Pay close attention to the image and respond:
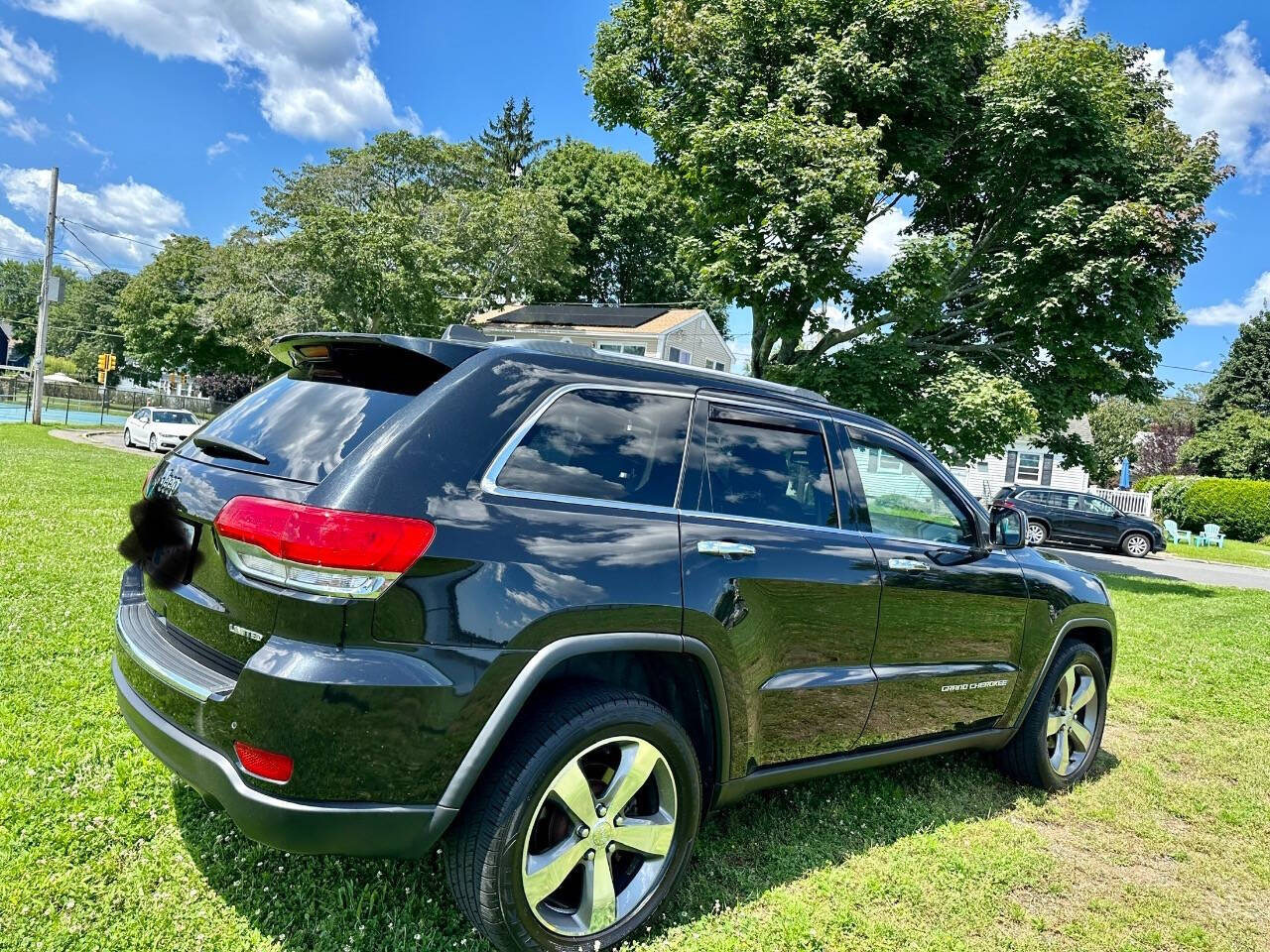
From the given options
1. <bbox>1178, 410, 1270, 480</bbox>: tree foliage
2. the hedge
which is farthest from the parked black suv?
<bbox>1178, 410, 1270, 480</bbox>: tree foliage

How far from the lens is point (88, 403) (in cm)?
5509

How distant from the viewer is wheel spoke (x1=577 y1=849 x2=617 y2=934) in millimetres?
2416

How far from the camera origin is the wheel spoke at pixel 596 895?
242cm

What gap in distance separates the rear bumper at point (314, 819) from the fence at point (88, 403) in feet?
142

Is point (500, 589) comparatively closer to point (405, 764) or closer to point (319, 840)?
point (405, 764)

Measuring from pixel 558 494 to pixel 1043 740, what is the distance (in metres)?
3.14

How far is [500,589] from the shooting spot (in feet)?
6.98

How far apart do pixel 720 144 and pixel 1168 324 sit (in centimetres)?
885

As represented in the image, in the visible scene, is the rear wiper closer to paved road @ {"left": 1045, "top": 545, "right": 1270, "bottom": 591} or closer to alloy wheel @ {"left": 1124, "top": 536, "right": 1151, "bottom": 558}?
paved road @ {"left": 1045, "top": 545, "right": 1270, "bottom": 591}

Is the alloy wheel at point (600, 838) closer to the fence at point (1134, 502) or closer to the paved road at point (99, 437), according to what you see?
the paved road at point (99, 437)

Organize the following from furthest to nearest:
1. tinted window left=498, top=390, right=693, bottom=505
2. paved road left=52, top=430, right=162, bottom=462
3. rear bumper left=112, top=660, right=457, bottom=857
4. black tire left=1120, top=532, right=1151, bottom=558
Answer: paved road left=52, top=430, right=162, bottom=462 → black tire left=1120, top=532, right=1151, bottom=558 → tinted window left=498, top=390, right=693, bottom=505 → rear bumper left=112, top=660, right=457, bottom=857

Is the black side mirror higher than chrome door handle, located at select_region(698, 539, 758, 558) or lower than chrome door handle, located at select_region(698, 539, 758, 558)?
higher

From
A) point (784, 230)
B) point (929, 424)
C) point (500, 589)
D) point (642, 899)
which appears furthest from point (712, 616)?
point (929, 424)

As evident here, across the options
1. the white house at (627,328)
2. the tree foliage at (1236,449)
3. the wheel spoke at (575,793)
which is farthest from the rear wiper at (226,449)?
the tree foliage at (1236,449)
